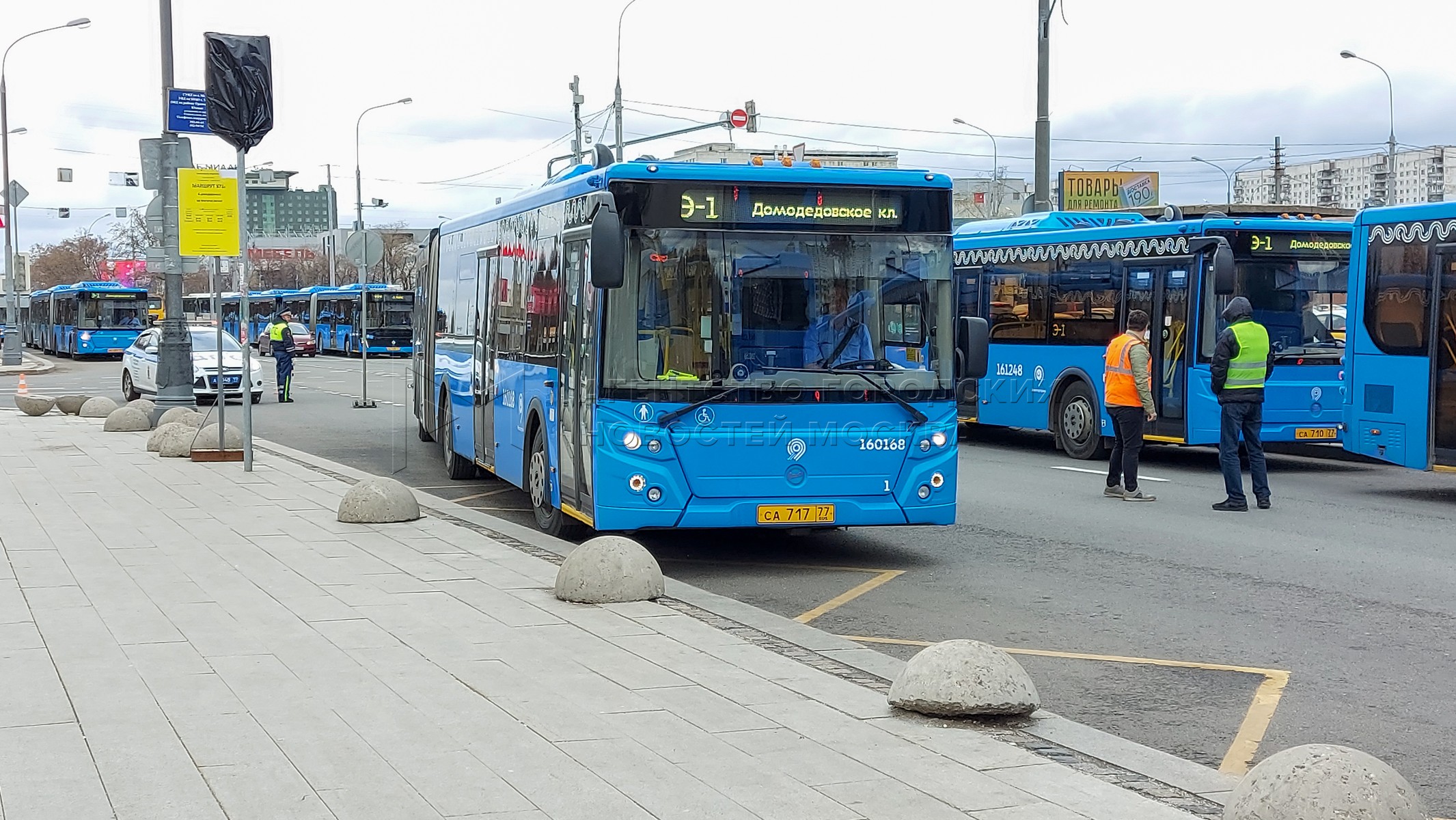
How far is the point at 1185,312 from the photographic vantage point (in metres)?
18.0

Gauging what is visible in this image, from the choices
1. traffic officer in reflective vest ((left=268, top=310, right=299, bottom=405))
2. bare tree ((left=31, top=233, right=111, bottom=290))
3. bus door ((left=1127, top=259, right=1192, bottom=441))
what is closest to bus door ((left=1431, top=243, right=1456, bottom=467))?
bus door ((left=1127, top=259, right=1192, bottom=441))

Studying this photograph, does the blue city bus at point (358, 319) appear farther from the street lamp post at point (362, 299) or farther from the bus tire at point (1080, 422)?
the bus tire at point (1080, 422)

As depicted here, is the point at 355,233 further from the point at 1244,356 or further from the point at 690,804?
the point at 690,804

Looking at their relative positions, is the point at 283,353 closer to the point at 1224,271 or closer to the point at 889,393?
the point at 1224,271

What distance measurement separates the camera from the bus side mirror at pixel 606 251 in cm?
986

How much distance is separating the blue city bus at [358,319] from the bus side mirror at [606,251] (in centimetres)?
4649

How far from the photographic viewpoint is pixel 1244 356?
1435 centimetres

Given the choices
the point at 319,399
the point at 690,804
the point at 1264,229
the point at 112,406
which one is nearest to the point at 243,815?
the point at 690,804

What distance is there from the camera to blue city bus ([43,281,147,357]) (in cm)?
6028

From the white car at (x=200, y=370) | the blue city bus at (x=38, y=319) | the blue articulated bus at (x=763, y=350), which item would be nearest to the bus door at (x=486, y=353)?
the blue articulated bus at (x=763, y=350)

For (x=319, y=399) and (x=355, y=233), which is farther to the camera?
(x=319, y=399)

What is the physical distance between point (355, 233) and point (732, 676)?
74.4 feet

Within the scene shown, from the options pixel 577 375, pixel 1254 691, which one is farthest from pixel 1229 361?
pixel 1254 691

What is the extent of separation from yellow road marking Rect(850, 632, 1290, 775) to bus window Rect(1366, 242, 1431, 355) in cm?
869
